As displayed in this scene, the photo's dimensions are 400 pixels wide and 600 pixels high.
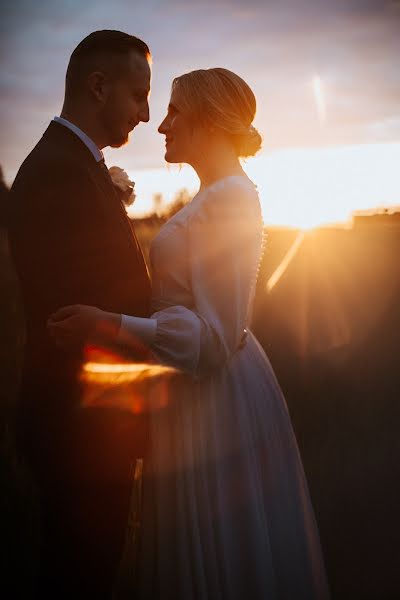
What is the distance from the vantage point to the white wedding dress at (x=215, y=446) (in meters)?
2.48

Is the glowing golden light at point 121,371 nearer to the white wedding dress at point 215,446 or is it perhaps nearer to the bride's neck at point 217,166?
the white wedding dress at point 215,446

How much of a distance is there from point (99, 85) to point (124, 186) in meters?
0.61

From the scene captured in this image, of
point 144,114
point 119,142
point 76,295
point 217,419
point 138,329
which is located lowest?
point 217,419

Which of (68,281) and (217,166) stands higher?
(217,166)

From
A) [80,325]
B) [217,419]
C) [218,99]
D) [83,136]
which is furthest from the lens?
[218,99]

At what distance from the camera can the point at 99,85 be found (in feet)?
8.55

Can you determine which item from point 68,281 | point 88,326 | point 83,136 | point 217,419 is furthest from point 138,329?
point 83,136

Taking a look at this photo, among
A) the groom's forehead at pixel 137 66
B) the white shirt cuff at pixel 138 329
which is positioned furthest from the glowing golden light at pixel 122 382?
the groom's forehead at pixel 137 66

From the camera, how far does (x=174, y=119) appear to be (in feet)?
9.37

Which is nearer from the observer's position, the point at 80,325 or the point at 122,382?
the point at 80,325

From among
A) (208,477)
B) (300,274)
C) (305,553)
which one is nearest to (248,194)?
(208,477)

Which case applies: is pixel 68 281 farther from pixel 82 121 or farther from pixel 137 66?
pixel 137 66

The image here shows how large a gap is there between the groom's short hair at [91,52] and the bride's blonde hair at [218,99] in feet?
1.11

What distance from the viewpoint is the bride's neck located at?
9.14 ft
